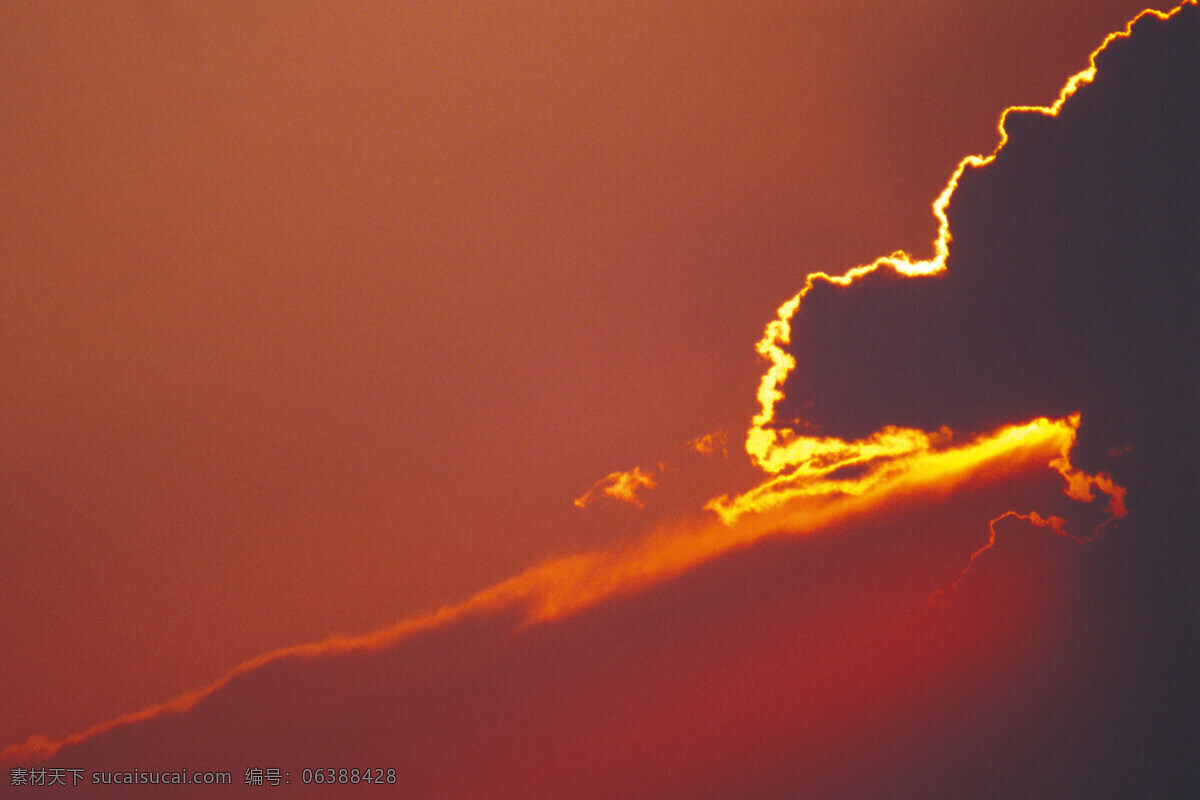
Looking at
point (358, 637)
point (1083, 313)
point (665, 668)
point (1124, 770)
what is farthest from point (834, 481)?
point (358, 637)

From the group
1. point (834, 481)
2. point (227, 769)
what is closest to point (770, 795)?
point (834, 481)

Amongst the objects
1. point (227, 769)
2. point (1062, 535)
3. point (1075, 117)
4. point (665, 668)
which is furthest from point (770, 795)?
point (1075, 117)

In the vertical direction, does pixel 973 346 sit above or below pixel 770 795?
above

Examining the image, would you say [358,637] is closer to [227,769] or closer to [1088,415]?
[227,769]

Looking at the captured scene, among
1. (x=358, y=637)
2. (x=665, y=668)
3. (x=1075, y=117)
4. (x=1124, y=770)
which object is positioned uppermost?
(x=1075, y=117)

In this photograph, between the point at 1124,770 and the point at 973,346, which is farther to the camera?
the point at 973,346

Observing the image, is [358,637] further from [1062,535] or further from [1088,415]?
[1088,415]

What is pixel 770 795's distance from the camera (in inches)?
263

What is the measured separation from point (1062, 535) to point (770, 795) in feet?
10.7

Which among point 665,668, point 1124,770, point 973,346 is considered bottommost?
point 1124,770

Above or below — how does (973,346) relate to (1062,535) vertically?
above

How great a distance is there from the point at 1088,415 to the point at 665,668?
420 centimetres

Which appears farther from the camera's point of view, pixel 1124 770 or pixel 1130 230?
pixel 1130 230

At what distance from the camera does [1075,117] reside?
6.95 metres
